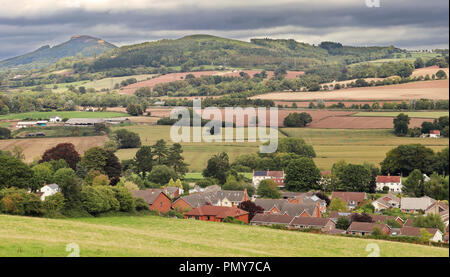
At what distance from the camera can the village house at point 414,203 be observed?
4838 centimetres

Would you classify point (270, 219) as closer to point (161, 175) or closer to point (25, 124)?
point (161, 175)

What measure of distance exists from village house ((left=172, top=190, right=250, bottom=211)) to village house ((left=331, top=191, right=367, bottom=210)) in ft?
30.1

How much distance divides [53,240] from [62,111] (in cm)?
7537

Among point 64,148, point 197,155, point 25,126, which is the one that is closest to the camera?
point 64,148

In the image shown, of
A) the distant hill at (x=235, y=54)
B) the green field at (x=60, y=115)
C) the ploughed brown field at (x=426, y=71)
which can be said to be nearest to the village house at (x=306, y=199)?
the ploughed brown field at (x=426, y=71)

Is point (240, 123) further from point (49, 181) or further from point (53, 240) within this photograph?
point (53, 240)

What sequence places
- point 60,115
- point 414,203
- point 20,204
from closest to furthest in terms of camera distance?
1. point 20,204
2. point 414,203
3. point 60,115

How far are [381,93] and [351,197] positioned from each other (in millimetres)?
30059

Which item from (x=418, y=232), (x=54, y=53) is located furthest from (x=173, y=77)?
(x=418, y=232)

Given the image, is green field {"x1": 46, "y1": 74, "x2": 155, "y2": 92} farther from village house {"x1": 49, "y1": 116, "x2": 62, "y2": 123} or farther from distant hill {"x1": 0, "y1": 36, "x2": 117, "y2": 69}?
village house {"x1": 49, "y1": 116, "x2": 62, "y2": 123}

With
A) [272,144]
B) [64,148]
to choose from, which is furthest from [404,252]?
[272,144]

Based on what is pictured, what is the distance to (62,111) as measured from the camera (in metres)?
90.2

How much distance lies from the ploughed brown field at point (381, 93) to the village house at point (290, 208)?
2495 cm

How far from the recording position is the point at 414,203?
49.7 m
